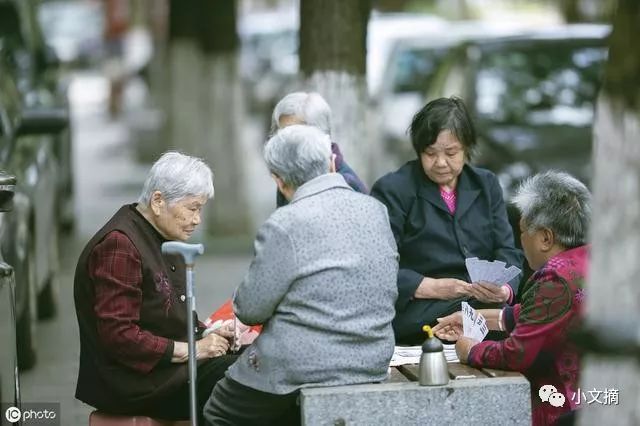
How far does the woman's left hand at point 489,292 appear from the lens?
19.2ft

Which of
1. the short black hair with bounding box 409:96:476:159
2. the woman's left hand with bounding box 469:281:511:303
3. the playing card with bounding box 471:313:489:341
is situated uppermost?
the short black hair with bounding box 409:96:476:159

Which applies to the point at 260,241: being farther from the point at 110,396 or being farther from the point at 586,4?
the point at 586,4

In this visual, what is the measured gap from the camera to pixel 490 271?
18.9ft

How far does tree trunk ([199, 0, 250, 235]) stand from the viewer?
13250 millimetres

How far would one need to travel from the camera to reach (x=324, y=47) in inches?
311

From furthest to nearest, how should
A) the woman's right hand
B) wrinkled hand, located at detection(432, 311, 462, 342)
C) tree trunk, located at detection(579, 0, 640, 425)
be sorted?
1. the woman's right hand
2. wrinkled hand, located at detection(432, 311, 462, 342)
3. tree trunk, located at detection(579, 0, 640, 425)

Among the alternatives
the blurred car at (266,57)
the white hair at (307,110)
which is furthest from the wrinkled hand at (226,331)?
the blurred car at (266,57)

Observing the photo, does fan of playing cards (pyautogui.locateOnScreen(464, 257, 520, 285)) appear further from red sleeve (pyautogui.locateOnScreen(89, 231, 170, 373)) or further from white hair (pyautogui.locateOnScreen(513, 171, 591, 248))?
red sleeve (pyautogui.locateOnScreen(89, 231, 170, 373))

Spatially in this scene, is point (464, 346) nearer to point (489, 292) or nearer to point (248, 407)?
point (489, 292)

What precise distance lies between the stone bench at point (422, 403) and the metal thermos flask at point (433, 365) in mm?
27

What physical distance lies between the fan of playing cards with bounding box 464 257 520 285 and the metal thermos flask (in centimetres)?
79

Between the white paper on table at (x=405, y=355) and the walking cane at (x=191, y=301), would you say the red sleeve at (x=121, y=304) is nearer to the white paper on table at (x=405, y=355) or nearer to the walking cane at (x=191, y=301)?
the walking cane at (x=191, y=301)

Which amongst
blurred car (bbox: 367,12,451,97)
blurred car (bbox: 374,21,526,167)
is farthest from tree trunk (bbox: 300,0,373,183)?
blurred car (bbox: 367,12,451,97)

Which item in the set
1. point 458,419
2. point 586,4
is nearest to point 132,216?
point 458,419
